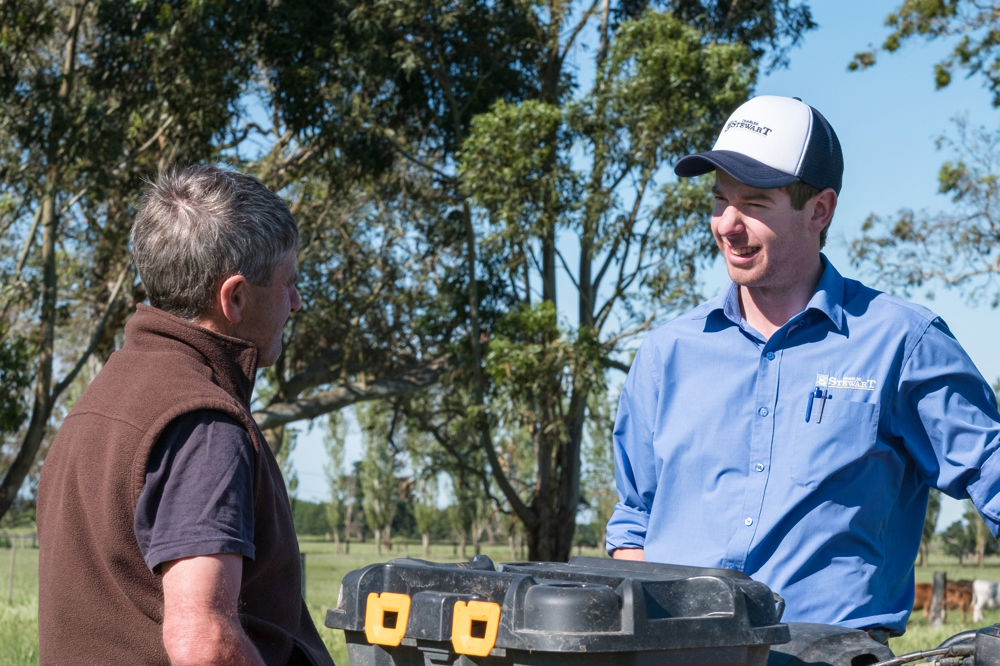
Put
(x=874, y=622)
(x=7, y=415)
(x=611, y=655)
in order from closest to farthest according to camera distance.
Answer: (x=611, y=655) < (x=874, y=622) < (x=7, y=415)

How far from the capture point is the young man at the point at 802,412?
1.95 metres

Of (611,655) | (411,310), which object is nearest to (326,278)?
(411,310)

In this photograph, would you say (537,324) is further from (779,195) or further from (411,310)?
(779,195)

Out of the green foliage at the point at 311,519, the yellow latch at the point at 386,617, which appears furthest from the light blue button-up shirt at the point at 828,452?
the green foliage at the point at 311,519

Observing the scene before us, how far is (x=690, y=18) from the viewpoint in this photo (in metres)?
15.6

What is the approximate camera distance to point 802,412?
6.64 ft

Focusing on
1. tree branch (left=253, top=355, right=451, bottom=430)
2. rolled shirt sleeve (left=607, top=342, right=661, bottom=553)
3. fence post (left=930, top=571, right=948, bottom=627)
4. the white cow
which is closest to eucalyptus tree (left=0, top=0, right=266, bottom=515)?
tree branch (left=253, top=355, right=451, bottom=430)

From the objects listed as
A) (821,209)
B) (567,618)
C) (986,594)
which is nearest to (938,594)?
(986,594)

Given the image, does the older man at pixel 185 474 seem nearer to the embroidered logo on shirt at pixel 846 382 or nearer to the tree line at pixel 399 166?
the embroidered logo on shirt at pixel 846 382

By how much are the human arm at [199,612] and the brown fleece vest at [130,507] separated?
139mm

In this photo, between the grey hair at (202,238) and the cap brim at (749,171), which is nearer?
the grey hair at (202,238)

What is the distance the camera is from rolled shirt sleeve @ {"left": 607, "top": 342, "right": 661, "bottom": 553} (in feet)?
7.62

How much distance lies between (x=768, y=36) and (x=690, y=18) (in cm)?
118

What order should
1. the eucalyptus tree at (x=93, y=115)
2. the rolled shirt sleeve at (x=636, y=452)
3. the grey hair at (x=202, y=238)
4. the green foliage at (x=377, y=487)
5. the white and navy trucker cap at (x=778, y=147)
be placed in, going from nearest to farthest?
the grey hair at (x=202, y=238)
the white and navy trucker cap at (x=778, y=147)
the rolled shirt sleeve at (x=636, y=452)
the eucalyptus tree at (x=93, y=115)
the green foliage at (x=377, y=487)
